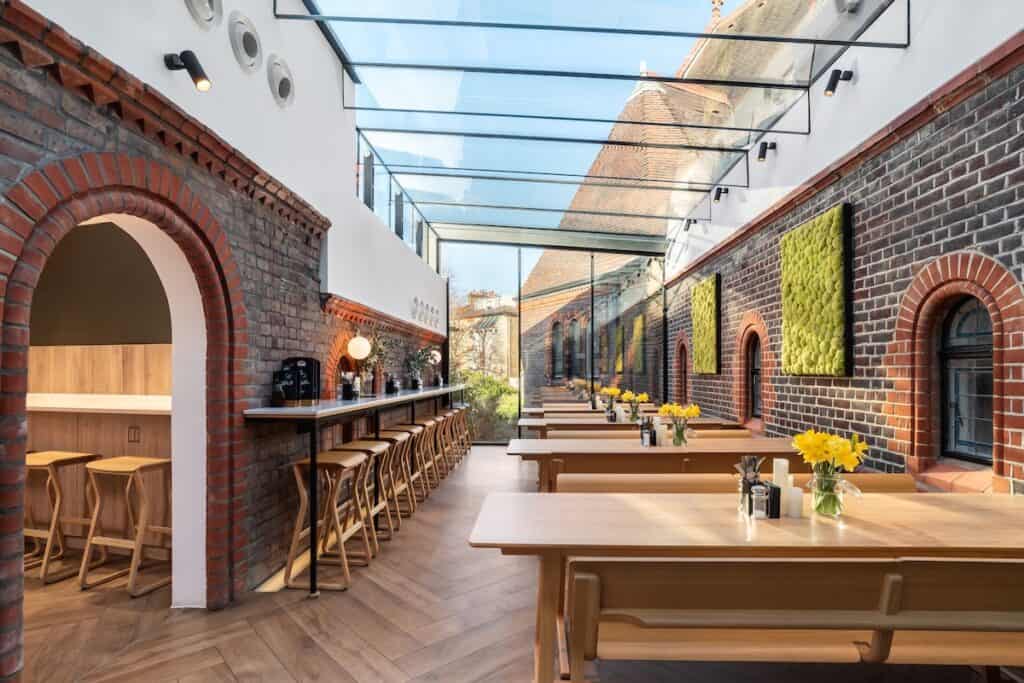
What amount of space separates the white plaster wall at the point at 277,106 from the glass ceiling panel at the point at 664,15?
930mm

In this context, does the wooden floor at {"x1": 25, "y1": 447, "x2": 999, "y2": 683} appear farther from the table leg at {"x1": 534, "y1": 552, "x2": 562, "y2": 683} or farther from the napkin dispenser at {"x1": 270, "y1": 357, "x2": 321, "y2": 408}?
the napkin dispenser at {"x1": 270, "y1": 357, "x2": 321, "y2": 408}

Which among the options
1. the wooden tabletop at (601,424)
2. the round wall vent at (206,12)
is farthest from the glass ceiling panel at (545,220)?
the round wall vent at (206,12)

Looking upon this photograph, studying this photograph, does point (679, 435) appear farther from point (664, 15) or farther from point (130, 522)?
point (130, 522)

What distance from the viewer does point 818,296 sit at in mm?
4680

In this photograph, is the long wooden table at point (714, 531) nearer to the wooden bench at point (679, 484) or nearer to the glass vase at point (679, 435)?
the wooden bench at point (679, 484)

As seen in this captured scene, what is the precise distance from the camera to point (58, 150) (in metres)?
2.45

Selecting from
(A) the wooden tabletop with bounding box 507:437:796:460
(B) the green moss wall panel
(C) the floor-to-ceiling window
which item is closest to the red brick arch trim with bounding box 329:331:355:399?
(A) the wooden tabletop with bounding box 507:437:796:460

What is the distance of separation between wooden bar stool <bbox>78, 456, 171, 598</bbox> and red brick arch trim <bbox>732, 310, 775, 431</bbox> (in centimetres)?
505

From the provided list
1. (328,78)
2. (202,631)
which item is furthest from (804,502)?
→ (328,78)

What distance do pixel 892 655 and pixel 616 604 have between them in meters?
0.98

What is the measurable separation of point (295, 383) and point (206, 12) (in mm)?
2318

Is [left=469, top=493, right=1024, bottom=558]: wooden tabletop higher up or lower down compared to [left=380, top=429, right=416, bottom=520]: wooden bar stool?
higher up

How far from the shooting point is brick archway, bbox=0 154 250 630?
7.32 feet

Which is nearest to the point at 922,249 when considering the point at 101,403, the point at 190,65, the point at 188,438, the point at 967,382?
the point at 967,382
